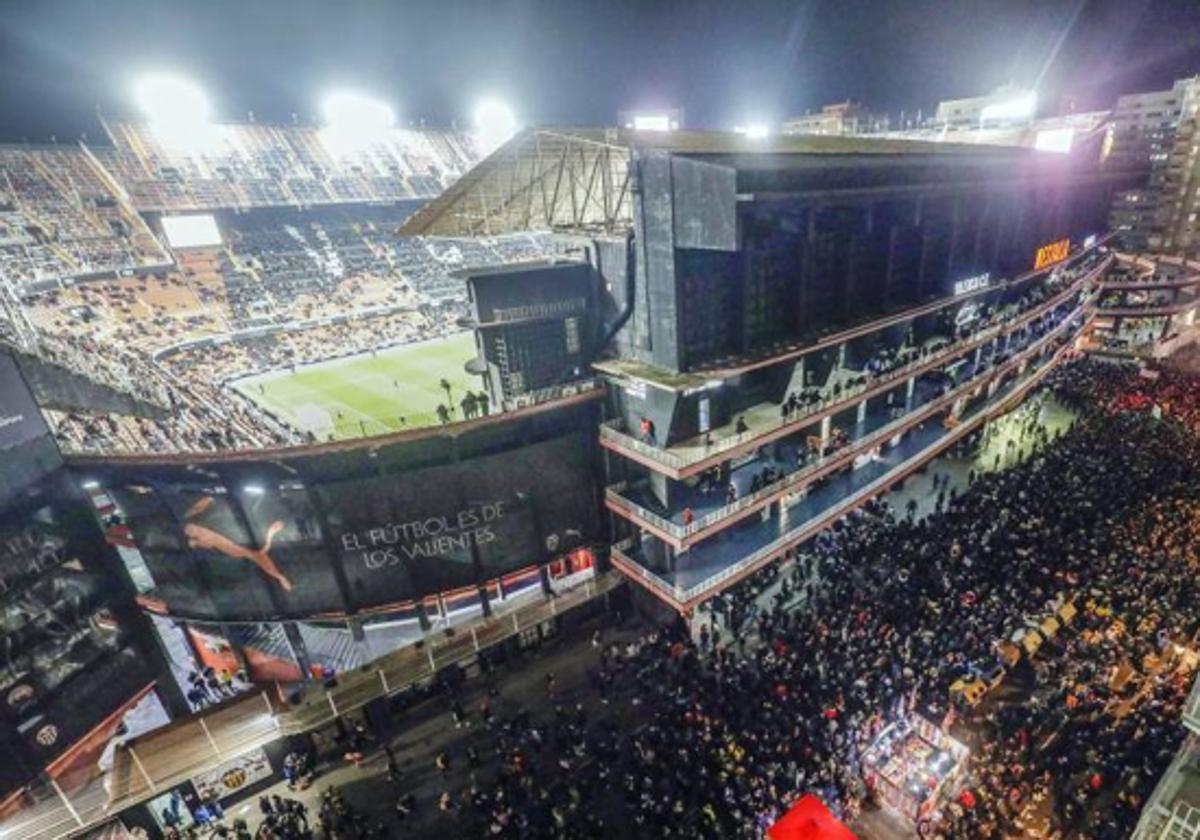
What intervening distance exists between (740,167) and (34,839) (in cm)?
2761

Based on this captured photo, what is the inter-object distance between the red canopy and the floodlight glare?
273 ft

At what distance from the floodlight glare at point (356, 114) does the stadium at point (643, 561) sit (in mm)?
56247

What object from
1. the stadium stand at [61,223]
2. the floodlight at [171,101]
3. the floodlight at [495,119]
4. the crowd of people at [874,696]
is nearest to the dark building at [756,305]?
the crowd of people at [874,696]

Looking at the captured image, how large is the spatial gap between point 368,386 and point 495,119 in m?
51.0

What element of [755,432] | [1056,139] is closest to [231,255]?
[755,432]

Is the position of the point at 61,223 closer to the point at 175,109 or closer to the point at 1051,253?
the point at 175,109

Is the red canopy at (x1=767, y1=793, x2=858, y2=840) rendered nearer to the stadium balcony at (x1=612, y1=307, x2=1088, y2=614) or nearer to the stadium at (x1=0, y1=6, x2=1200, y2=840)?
the stadium at (x1=0, y1=6, x2=1200, y2=840)

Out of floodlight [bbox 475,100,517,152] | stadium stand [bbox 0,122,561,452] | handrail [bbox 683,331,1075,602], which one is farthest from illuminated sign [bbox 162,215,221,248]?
handrail [bbox 683,331,1075,602]

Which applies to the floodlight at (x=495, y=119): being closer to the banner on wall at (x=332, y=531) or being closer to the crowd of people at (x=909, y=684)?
the banner on wall at (x=332, y=531)

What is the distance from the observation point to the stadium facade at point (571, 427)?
18.8m

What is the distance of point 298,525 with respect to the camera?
66.4 feet

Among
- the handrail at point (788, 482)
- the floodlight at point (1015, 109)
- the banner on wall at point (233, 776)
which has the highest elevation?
the floodlight at point (1015, 109)

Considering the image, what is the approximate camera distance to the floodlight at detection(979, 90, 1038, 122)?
5684 centimetres

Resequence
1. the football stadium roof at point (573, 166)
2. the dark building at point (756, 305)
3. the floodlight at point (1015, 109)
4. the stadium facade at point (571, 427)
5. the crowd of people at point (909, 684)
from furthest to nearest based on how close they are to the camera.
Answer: the floodlight at point (1015, 109) → the football stadium roof at point (573, 166) → the dark building at point (756, 305) → the stadium facade at point (571, 427) → the crowd of people at point (909, 684)
